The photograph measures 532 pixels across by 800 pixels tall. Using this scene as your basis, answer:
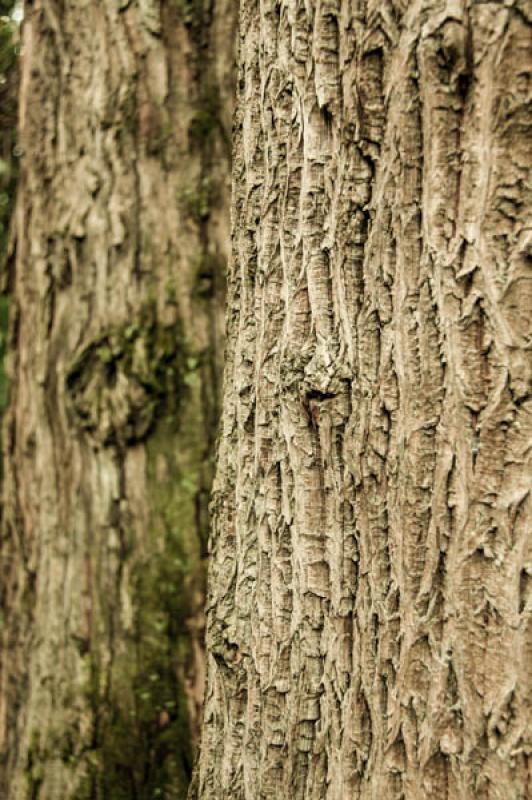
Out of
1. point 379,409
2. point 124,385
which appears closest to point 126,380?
point 124,385

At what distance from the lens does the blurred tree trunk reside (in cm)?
305

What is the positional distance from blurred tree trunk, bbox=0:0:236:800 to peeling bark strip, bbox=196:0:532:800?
3.93ft

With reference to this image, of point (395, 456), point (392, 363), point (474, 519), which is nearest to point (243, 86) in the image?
point (392, 363)

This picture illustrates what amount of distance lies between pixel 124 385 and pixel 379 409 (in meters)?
1.63

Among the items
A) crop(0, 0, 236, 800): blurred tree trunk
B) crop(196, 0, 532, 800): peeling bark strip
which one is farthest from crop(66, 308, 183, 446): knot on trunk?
crop(196, 0, 532, 800): peeling bark strip

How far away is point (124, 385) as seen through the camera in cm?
307

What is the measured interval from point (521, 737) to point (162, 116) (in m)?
2.52

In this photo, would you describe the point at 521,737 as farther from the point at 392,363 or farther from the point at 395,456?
the point at 392,363

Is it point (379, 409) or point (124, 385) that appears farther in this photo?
point (124, 385)

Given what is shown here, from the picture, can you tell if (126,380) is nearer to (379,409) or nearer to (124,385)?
(124,385)

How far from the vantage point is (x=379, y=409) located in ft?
5.28

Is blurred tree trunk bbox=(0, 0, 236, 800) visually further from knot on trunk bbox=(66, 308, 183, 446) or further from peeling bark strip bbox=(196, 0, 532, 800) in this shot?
peeling bark strip bbox=(196, 0, 532, 800)

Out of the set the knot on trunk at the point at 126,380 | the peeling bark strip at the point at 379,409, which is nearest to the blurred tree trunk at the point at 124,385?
the knot on trunk at the point at 126,380

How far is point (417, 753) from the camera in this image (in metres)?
1.56
